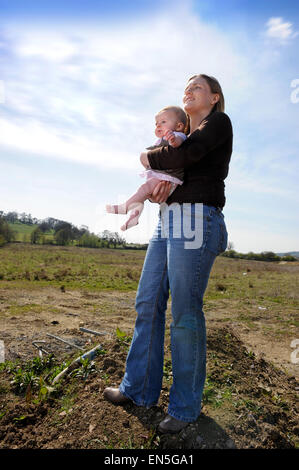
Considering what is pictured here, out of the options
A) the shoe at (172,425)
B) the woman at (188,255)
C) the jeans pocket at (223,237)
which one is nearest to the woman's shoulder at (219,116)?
the woman at (188,255)

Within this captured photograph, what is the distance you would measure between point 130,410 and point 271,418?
3.76 feet

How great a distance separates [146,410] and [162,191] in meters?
1.67

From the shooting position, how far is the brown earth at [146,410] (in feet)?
7.52

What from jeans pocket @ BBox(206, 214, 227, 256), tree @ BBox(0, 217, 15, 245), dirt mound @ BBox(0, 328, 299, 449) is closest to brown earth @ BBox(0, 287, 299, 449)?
dirt mound @ BBox(0, 328, 299, 449)

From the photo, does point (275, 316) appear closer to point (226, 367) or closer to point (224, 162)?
point (226, 367)

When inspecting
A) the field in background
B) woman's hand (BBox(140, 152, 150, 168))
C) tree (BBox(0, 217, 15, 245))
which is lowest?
the field in background

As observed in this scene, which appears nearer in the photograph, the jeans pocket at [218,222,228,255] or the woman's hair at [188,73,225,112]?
the jeans pocket at [218,222,228,255]

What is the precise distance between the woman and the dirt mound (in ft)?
0.76

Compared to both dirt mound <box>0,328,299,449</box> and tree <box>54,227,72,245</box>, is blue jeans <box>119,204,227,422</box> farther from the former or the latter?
tree <box>54,227,72,245</box>

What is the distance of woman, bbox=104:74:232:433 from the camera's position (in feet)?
7.02

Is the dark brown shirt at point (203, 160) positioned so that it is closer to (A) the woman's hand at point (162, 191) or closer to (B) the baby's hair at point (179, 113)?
(A) the woman's hand at point (162, 191)

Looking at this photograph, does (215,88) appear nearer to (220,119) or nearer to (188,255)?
(220,119)

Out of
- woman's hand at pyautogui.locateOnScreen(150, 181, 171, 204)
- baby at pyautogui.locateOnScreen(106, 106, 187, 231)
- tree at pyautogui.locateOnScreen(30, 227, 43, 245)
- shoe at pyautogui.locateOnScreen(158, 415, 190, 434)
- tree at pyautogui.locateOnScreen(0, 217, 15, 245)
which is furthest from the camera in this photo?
tree at pyautogui.locateOnScreen(30, 227, 43, 245)
